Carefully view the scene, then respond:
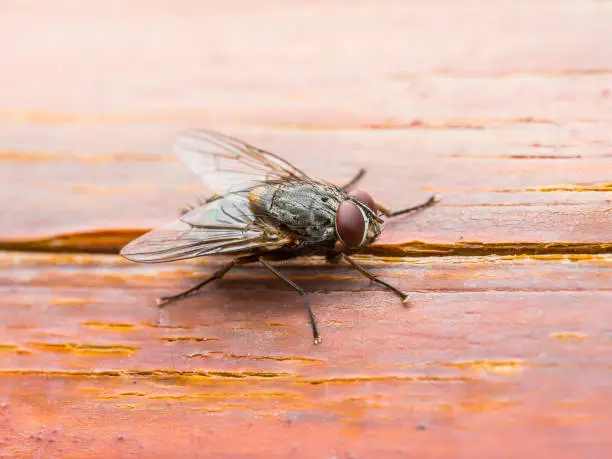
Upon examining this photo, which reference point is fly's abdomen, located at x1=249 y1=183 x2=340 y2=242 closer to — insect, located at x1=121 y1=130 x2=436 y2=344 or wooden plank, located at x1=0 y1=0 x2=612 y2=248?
insect, located at x1=121 y1=130 x2=436 y2=344

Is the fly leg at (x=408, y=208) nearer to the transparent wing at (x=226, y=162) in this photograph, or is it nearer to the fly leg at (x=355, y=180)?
the fly leg at (x=355, y=180)

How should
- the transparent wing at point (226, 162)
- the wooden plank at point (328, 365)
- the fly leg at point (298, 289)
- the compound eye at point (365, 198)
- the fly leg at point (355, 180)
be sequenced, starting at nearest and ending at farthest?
the wooden plank at point (328, 365)
the fly leg at point (298, 289)
the compound eye at point (365, 198)
the fly leg at point (355, 180)
the transparent wing at point (226, 162)

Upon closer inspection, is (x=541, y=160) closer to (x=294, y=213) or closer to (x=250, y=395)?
(x=294, y=213)

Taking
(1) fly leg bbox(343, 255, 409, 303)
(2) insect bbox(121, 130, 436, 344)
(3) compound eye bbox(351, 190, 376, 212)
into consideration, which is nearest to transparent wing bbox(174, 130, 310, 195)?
(2) insect bbox(121, 130, 436, 344)

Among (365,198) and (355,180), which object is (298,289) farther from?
(355,180)

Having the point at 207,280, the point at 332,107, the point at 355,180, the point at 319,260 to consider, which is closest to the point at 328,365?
the point at 319,260

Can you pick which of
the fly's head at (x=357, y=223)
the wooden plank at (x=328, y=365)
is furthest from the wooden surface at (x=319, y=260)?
the fly's head at (x=357, y=223)

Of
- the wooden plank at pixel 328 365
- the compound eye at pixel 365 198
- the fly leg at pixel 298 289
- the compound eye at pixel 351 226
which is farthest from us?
the compound eye at pixel 365 198

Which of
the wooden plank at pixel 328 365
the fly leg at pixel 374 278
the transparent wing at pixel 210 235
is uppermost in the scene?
the transparent wing at pixel 210 235
